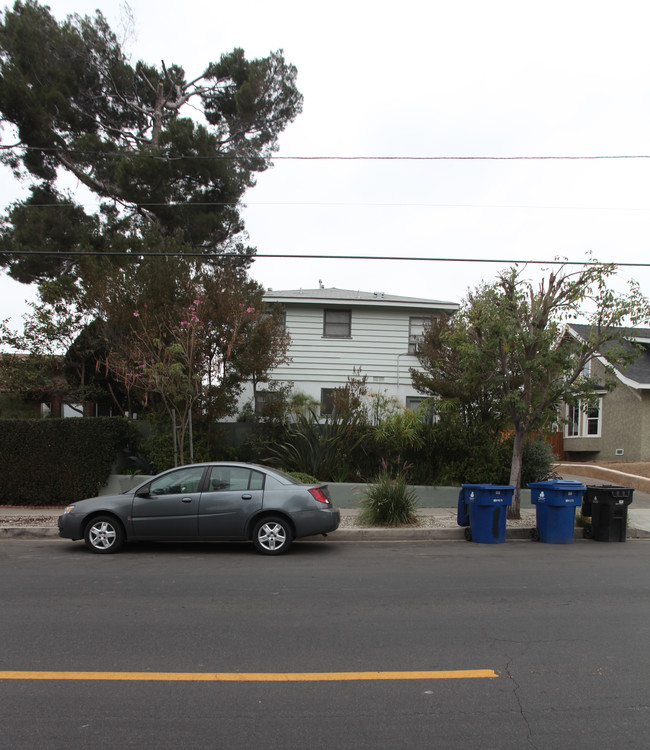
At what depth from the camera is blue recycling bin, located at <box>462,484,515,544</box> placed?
11.0 meters

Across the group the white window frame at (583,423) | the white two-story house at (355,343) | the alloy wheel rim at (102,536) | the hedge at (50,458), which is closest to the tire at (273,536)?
the alloy wheel rim at (102,536)

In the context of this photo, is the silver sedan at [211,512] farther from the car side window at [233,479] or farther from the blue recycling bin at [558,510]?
the blue recycling bin at [558,510]

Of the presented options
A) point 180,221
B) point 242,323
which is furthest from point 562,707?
point 180,221

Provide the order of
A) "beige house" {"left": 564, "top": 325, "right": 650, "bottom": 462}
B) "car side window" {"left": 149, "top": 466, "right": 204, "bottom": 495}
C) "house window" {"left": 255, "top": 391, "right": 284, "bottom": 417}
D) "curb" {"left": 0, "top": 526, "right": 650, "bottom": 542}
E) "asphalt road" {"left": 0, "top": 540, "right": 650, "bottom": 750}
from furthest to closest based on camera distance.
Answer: "beige house" {"left": 564, "top": 325, "right": 650, "bottom": 462}, "house window" {"left": 255, "top": 391, "right": 284, "bottom": 417}, "curb" {"left": 0, "top": 526, "right": 650, "bottom": 542}, "car side window" {"left": 149, "top": 466, "right": 204, "bottom": 495}, "asphalt road" {"left": 0, "top": 540, "right": 650, "bottom": 750}

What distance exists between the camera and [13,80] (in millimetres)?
19203

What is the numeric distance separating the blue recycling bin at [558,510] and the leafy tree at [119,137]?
12401mm

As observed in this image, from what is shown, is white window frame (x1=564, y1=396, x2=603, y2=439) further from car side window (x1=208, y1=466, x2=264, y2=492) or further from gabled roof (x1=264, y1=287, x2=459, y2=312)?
car side window (x1=208, y1=466, x2=264, y2=492)

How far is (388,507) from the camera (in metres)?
12.0

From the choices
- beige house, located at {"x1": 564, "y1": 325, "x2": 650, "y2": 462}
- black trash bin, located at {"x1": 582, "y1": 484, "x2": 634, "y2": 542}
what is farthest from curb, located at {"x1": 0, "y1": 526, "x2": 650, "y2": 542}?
beige house, located at {"x1": 564, "y1": 325, "x2": 650, "y2": 462}

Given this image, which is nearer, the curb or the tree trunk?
the curb

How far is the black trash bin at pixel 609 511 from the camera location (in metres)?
11.2

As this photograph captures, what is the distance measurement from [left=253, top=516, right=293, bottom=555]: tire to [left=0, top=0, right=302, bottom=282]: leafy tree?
449 inches

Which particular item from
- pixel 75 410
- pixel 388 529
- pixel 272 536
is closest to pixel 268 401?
pixel 388 529

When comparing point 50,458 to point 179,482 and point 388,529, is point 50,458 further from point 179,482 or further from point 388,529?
point 388,529
